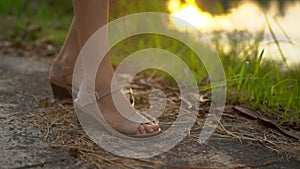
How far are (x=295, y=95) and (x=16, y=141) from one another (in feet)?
3.47

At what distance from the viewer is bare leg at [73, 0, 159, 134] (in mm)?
1713

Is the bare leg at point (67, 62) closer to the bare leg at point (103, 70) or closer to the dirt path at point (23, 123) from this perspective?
the dirt path at point (23, 123)

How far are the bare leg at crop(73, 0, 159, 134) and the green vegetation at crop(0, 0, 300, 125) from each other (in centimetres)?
32

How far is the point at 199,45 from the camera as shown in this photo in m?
2.91

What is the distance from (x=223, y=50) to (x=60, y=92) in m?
1.07

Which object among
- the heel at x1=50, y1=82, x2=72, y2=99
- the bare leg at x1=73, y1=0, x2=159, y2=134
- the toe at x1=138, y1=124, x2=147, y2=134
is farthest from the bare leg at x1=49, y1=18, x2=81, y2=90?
the toe at x1=138, y1=124, x2=147, y2=134

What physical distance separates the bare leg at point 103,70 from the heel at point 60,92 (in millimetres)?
374

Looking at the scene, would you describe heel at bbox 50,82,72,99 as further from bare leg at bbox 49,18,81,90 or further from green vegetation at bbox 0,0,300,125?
green vegetation at bbox 0,0,300,125

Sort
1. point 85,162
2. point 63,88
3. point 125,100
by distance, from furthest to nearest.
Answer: point 63,88, point 125,100, point 85,162

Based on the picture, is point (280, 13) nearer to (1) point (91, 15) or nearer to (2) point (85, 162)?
(1) point (91, 15)

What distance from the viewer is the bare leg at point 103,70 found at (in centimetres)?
171

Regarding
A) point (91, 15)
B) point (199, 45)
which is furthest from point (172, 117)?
point (199, 45)

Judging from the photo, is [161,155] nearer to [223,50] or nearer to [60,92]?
[60,92]

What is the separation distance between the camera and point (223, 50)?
2857mm
